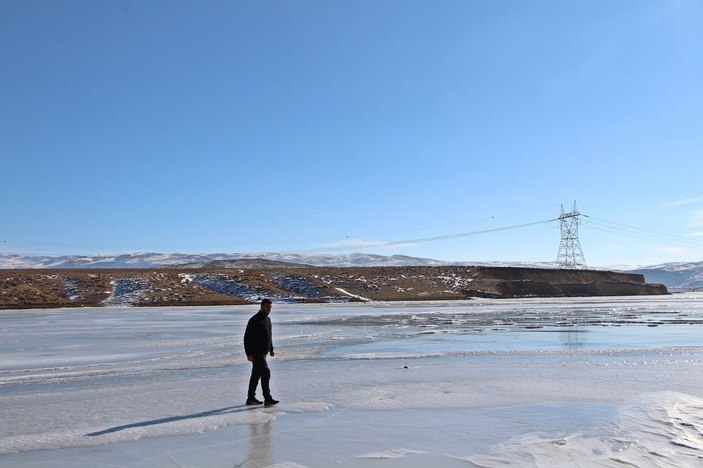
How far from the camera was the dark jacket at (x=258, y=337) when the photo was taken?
9.54m

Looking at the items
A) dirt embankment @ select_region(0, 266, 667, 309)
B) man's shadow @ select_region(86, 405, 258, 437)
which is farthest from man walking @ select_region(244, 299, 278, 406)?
dirt embankment @ select_region(0, 266, 667, 309)

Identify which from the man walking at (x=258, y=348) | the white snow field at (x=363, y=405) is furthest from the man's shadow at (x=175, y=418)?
the man walking at (x=258, y=348)

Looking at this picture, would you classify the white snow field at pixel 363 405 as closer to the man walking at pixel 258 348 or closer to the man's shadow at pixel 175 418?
the man's shadow at pixel 175 418

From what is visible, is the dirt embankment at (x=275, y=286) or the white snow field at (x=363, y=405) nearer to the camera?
the white snow field at (x=363, y=405)

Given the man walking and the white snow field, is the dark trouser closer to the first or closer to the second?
the man walking

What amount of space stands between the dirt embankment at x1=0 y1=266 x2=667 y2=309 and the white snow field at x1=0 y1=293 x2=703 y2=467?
35.5 meters

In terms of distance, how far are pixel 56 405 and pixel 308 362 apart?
629 cm

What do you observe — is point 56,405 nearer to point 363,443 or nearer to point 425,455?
point 363,443

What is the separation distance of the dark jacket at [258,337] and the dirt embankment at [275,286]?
4403 centimetres

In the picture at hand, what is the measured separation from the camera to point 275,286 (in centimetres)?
6197

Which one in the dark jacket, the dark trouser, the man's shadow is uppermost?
the dark jacket

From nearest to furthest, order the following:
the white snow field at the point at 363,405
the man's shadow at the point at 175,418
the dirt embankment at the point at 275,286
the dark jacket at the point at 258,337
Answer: the white snow field at the point at 363,405 → the man's shadow at the point at 175,418 → the dark jacket at the point at 258,337 → the dirt embankment at the point at 275,286

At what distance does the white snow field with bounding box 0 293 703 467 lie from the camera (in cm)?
656

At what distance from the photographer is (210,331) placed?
2397 centimetres
